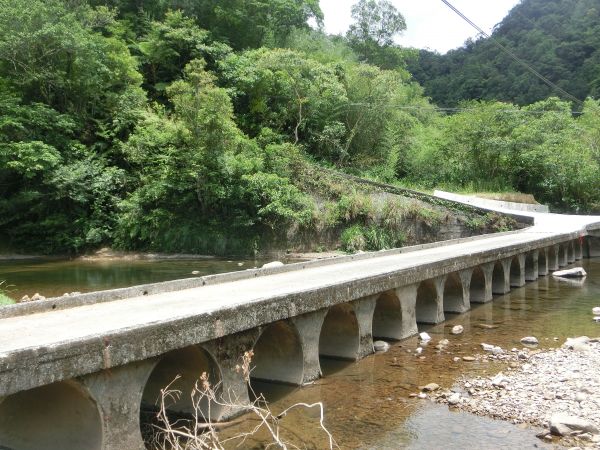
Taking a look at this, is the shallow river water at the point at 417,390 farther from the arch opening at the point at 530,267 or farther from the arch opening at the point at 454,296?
the arch opening at the point at 530,267

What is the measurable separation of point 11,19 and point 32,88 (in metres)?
3.73

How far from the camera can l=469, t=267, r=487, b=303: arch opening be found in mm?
16516

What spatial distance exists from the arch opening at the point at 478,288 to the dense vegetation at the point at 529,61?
126 ft

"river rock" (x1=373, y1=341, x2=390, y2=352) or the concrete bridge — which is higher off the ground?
the concrete bridge

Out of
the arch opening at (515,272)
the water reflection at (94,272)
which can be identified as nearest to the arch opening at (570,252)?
the arch opening at (515,272)

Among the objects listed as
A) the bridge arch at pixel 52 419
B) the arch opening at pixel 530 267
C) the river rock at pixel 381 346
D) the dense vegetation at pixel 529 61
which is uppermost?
the dense vegetation at pixel 529 61

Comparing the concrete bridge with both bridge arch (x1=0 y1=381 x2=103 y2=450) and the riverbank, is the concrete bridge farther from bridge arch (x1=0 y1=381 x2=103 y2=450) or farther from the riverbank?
the riverbank

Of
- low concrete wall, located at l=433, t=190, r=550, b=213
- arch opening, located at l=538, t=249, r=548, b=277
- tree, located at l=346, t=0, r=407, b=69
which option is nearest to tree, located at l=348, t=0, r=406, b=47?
tree, located at l=346, t=0, r=407, b=69

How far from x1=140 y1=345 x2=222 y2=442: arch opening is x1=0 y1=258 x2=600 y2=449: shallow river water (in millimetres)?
594

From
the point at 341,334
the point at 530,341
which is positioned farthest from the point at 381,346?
the point at 530,341

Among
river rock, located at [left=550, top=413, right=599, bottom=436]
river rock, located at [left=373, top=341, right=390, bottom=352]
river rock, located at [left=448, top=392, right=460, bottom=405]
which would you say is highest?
river rock, located at [left=550, top=413, right=599, bottom=436]

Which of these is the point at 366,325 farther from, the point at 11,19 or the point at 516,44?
the point at 516,44

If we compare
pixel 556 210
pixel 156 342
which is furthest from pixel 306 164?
pixel 156 342

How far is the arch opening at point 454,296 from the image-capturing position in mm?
14930
